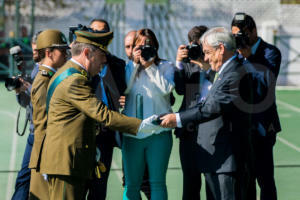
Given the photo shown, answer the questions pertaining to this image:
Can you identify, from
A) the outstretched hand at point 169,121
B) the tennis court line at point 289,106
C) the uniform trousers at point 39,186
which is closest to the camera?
the outstretched hand at point 169,121

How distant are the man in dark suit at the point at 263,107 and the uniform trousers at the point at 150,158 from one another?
869 millimetres

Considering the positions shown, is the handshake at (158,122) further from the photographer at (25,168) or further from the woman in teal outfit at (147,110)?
the photographer at (25,168)

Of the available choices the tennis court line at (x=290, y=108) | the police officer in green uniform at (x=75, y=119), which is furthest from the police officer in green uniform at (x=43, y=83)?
the tennis court line at (x=290, y=108)

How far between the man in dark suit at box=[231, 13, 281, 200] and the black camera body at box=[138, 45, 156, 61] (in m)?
0.85

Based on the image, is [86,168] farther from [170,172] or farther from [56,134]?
[170,172]

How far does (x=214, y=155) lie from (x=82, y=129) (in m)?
1.18

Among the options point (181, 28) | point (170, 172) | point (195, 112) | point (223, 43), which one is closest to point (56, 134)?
point (195, 112)

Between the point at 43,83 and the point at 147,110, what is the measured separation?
1.00 metres

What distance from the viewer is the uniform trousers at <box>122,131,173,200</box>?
18.7 feet

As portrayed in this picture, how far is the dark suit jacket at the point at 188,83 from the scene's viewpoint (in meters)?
5.73

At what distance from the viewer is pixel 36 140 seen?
5.38 meters

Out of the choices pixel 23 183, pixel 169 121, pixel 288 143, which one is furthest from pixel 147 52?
pixel 288 143

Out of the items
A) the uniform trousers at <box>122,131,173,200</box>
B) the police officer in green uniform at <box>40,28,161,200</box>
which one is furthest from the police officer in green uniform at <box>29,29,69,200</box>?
the uniform trousers at <box>122,131,173,200</box>

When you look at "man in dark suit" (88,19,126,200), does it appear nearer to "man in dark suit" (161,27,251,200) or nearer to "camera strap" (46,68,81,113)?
"man in dark suit" (161,27,251,200)
